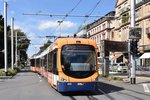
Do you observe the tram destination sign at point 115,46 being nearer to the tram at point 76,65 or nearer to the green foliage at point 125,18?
the tram at point 76,65

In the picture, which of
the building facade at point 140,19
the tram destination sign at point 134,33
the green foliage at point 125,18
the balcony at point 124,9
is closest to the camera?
the tram destination sign at point 134,33

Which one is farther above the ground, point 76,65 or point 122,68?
point 76,65

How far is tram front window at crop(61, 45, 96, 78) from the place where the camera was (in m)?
20.6

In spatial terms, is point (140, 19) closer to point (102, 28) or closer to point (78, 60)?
point (102, 28)

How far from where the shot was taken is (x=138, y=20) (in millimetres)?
82500

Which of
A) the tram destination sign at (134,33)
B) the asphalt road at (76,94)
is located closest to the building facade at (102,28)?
the tram destination sign at (134,33)

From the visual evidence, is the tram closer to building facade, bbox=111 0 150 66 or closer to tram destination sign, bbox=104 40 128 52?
tram destination sign, bbox=104 40 128 52

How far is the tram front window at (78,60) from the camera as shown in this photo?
812 inches

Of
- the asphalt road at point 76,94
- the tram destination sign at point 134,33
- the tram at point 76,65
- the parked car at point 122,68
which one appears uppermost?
the tram destination sign at point 134,33

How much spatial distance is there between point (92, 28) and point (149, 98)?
4243 inches

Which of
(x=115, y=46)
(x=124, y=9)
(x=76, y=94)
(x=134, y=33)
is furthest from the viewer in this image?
(x=124, y=9)

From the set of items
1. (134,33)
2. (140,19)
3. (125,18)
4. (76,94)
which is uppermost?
(125,18)

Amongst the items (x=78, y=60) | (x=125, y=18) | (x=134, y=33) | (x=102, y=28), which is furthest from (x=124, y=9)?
(x=78, y=60)

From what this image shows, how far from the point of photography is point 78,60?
2081 cm
